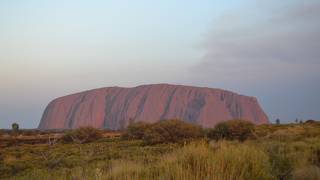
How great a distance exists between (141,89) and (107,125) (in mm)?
20140

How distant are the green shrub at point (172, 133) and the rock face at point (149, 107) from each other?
117 meters

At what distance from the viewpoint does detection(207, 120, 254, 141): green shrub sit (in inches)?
1593

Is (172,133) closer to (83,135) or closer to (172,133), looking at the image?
(172,133)

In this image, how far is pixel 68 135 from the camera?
202 feet

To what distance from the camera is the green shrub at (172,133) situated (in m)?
41.0

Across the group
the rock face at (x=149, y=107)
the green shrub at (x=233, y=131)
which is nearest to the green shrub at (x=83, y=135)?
the green shrub at (x=233, y=131)

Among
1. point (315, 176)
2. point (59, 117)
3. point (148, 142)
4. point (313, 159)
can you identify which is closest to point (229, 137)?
point (148, 142)

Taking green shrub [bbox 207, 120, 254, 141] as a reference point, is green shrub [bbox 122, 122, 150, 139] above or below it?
below

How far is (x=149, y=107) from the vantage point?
173750 mm

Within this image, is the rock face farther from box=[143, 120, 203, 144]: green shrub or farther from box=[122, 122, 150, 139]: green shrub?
box=[143, 120, 203, 144]: green shrub

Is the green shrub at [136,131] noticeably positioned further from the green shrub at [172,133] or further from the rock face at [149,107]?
the rock face at [149,107]

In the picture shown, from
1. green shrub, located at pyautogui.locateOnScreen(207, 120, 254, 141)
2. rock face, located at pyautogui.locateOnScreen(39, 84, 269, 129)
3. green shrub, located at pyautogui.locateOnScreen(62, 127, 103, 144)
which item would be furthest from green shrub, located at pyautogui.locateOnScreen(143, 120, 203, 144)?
rock face, located at pyautogui.locateOnScreen(39, 84, 269, 129)

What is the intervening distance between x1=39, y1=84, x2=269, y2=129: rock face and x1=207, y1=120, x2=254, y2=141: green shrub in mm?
117939

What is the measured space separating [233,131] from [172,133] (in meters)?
5.45
